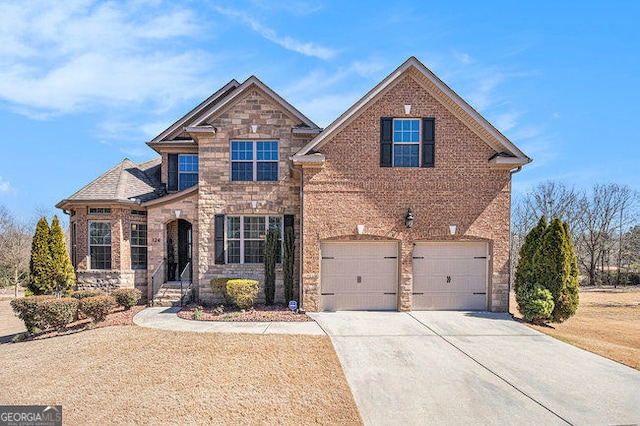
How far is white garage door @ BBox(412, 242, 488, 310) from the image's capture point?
1050 cm

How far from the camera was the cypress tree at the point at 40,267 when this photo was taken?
39.7 ft

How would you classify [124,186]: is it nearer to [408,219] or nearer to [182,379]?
[182,379]

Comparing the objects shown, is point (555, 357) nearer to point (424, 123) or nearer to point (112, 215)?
point (424, 123)

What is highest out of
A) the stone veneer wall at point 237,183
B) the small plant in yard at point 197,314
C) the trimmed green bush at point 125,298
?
the stone veneer wall at point 237,183

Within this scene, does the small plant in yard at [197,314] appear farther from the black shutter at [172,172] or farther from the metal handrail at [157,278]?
the black shutter at [172,172]

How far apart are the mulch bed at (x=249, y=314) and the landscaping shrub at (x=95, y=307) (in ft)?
7.15

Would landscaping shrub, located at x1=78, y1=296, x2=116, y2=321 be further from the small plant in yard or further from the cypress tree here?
the cypress tree

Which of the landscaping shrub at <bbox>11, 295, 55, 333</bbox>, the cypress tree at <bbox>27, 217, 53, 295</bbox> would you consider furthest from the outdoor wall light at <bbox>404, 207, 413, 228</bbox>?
the cypress tree at <bbox>27, 217, 53, 295</bbox>

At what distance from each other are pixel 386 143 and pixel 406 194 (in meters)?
1.89

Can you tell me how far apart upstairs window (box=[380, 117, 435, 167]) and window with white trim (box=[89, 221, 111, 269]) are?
1148 centimetres

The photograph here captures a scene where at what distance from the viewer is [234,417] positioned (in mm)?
4688

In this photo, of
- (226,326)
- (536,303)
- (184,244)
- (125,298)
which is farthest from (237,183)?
(536,303)

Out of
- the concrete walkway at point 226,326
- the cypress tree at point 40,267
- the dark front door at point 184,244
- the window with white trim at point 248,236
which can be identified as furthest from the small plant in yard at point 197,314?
the cypress tree at point 40,267

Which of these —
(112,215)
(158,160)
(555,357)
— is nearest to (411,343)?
(555,357)
